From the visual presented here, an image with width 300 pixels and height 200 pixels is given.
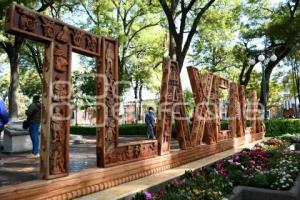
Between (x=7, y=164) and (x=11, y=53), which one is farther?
(x=11, y=53)

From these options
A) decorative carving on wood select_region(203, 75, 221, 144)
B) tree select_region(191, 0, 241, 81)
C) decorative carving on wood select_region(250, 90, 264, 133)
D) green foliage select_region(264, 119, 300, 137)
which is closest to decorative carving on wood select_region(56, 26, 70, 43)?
decorative carving on wood select_region(203, 75, 221, 144)

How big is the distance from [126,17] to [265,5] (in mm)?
11265

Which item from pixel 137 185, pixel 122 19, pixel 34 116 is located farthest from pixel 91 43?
pixel 122 19

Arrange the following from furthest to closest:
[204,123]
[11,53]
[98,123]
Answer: [11,53], [204,123], [98,123]

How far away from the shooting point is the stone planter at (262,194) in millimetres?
7305

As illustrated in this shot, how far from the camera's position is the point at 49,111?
6.21 m

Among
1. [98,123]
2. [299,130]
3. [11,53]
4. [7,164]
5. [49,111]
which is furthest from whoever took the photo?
[299,130]

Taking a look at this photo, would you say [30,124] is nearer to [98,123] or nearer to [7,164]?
[7,164]

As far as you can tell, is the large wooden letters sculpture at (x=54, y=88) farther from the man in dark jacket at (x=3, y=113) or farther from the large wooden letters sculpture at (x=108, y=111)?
the man in dark jacket at (x=3, y=113)

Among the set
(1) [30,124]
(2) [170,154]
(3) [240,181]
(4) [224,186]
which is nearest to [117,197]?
(4) [224,186]

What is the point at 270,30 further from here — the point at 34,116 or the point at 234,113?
the point at 34,116

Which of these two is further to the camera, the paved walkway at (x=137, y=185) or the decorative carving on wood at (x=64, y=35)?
the paved walkway at (x=137, y=185)

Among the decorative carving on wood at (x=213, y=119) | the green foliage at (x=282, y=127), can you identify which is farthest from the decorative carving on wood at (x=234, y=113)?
the green foliage at (x=282, y=127)

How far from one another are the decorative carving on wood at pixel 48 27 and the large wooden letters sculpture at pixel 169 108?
3941mm
